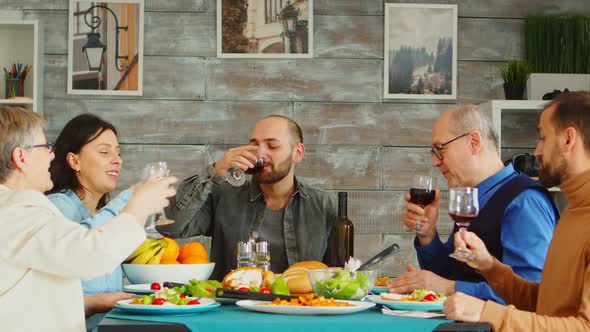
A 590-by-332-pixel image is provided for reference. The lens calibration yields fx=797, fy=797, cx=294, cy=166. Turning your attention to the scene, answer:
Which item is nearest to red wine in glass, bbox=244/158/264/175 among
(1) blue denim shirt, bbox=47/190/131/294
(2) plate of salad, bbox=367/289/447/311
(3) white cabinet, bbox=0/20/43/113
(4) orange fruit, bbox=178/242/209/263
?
(1) blue denim shirt, bbox=47/190/131/294

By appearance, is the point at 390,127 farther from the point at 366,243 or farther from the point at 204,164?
the point at 204,164

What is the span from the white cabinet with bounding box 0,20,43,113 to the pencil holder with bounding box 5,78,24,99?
0.04 m

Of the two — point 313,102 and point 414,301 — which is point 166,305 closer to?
point 414,301

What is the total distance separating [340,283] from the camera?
2.09 meters

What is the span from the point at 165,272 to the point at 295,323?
801 mm

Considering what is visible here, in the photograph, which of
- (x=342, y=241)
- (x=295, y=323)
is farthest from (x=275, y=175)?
(x=295, y=323)

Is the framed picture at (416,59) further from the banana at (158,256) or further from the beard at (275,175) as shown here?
the banana at (158,256)

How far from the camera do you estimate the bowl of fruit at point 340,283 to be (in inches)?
82.7

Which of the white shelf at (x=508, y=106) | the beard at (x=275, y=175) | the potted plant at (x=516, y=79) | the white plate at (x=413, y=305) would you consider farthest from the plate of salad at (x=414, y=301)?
the potted plant at (x=516, y=79)

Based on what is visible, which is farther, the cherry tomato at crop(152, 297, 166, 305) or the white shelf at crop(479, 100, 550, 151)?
the white shelf at crop(479, 100, 550, 151)

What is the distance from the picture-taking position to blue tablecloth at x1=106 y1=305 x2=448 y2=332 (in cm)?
176

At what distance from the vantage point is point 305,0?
4219 mm

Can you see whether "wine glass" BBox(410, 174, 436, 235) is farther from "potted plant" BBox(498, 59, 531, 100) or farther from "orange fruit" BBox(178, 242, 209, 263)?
"potted plant" BBox(498, 59, 531, 100)

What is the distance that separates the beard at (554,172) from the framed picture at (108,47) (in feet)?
8.46
